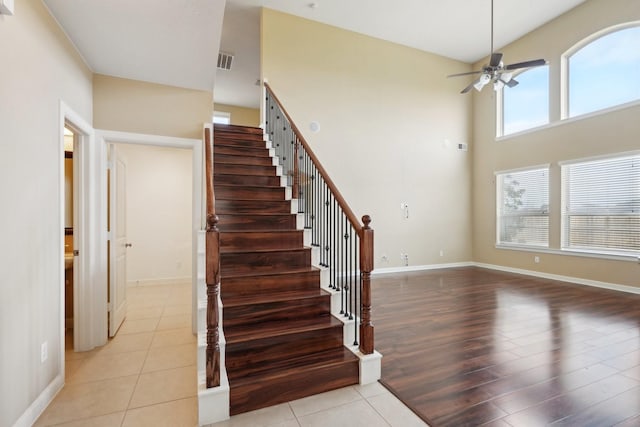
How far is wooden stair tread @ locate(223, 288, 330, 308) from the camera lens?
2514 mm

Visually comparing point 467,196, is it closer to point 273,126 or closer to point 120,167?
point 273,126

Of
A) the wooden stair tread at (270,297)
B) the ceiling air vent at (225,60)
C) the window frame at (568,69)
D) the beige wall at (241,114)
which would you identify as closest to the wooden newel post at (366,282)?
the wooden stair tread at (270,297)

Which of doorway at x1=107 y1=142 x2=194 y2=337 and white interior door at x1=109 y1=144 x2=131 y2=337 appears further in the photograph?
doorway at x1=107 y1=142 x2=194 y2=337

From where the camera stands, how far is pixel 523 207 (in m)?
6.37

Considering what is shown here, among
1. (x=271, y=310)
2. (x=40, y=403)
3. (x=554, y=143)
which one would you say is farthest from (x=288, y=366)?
(x=554, y=143)

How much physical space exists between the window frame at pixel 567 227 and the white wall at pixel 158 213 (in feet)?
23.3

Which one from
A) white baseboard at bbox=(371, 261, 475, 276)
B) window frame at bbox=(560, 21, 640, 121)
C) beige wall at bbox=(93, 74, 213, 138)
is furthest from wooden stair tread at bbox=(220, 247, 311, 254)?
window frame at bbox=(560, 21, 640, 121)

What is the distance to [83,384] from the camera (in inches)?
95.0

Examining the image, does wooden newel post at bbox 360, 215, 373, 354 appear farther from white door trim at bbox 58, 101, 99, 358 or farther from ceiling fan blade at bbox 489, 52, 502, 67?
ceiling fan blade at bbox 489, 52, 502, 67

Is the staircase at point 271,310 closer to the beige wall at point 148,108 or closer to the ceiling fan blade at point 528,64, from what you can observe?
the beige wall at point 148,108

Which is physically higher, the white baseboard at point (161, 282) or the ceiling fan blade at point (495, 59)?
the ceiling fan blade at point (495, 59)

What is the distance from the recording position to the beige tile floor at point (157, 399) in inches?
75.0

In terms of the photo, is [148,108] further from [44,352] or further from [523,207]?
[523,207]

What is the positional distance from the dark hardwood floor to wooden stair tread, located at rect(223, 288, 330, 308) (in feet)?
2.64
